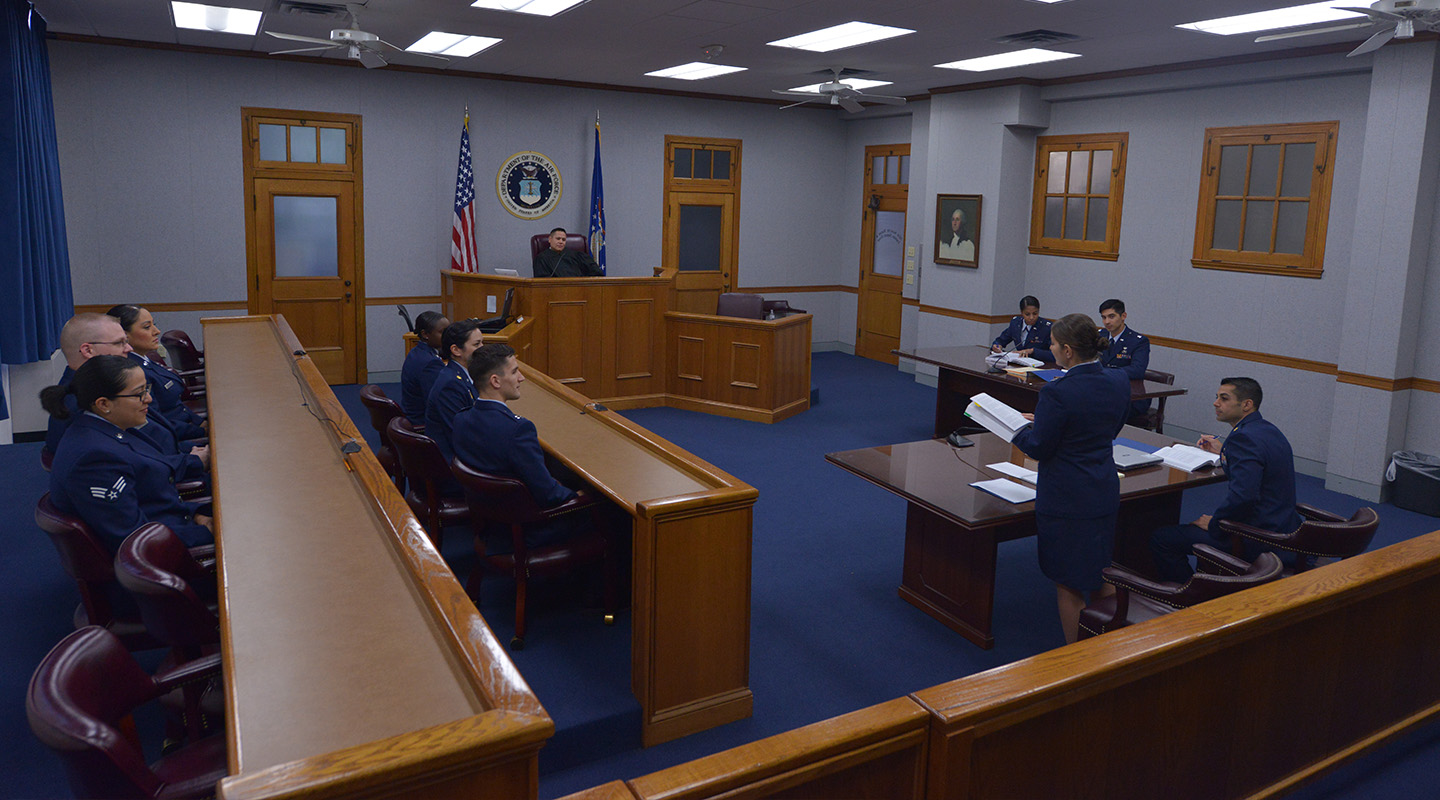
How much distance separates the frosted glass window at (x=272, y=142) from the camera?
8836mm

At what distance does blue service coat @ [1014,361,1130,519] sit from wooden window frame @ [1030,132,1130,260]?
18.3 feet

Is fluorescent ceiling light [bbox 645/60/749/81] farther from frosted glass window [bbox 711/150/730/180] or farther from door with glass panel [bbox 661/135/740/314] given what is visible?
frosted glass window [bbox 711/150/730/180]

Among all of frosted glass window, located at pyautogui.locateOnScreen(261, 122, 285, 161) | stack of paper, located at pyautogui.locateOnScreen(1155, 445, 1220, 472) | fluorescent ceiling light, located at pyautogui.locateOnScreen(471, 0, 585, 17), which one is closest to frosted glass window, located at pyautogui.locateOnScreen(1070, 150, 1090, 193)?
stack of paper, located at pyautogui.locateOnScreen(1155, 445, 1220, 472)

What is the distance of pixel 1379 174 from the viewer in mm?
6367

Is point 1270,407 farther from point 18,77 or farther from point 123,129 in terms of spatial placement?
point 123,129

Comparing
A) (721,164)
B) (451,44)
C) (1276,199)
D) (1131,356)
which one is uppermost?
(451,44)

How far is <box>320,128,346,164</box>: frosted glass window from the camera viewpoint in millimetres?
9094

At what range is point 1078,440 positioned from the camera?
3.62m

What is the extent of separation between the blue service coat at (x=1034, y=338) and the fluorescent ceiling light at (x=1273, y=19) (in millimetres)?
2419

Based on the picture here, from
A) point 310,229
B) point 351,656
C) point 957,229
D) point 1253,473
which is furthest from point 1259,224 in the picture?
point 310,229

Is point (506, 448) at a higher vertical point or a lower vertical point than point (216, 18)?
lower

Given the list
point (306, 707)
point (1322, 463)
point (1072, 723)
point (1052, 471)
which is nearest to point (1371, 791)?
point (1052, 471)

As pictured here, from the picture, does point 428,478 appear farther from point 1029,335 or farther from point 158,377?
point 1029,335

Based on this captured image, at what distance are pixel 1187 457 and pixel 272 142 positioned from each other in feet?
27.4
